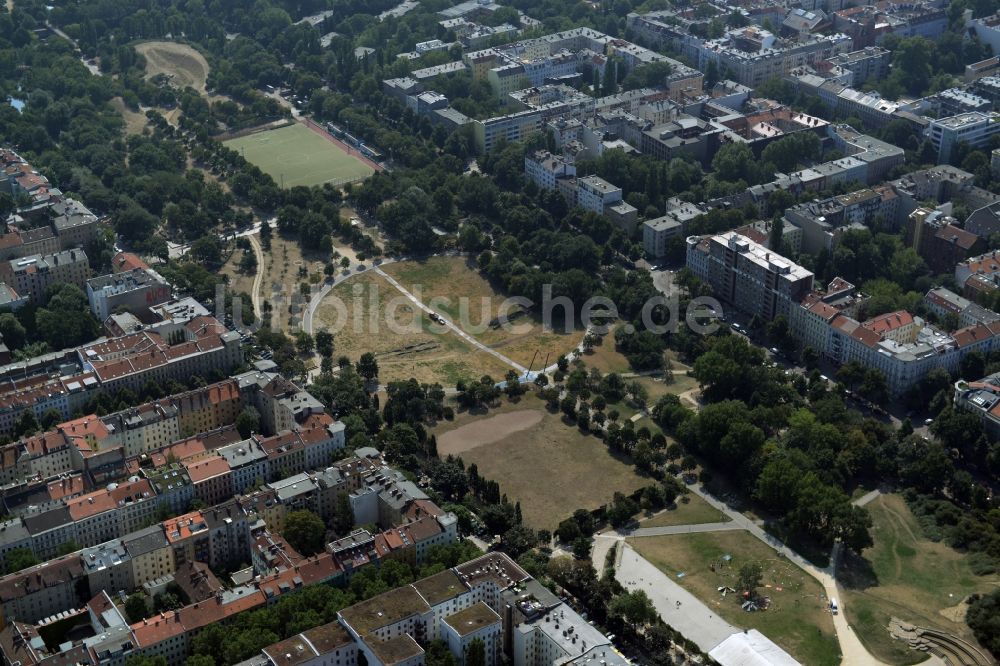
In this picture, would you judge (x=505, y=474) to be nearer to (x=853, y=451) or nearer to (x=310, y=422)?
(x=310, y=422)

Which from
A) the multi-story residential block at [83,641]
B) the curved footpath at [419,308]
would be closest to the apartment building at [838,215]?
the curved footpath at [419,308]

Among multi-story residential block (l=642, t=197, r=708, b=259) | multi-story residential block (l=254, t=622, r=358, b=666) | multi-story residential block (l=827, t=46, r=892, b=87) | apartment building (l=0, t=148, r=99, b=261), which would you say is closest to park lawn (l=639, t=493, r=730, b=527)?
multi-story residential block (l=254, t=622, r=358, b=666)

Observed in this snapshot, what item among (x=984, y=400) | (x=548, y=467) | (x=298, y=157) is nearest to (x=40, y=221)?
(x=298, y=157)

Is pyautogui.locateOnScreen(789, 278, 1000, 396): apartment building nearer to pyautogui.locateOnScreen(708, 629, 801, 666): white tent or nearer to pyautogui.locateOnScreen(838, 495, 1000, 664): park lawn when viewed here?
pyautogui.locateOnScreen(838, 495, 1000, 664): park lawn

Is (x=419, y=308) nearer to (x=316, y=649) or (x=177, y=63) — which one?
(x=316, y=649)

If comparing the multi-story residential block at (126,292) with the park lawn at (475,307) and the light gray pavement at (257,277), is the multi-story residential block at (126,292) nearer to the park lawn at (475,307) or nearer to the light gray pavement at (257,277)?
the light gray pavement at (257,277)
